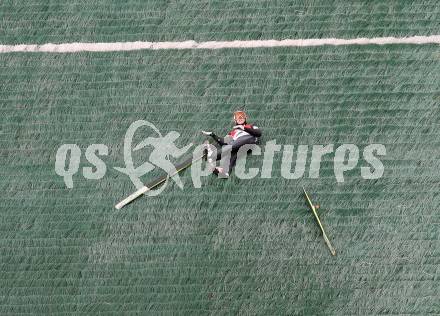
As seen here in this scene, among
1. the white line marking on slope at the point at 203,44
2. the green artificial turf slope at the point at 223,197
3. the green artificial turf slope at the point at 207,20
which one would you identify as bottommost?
the green artificial turf slope at the point at 223,197

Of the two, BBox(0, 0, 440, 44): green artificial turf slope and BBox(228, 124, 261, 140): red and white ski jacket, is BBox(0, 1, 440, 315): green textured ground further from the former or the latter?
BBox(228, 124, 261, 140): red and white ski jacket

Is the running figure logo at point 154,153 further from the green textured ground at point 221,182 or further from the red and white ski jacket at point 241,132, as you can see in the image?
the red and white ski jacket at point 241,132

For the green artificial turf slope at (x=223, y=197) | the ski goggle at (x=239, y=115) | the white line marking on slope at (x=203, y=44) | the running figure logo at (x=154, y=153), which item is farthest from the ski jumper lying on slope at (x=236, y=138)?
the white line marking on slope at (x=203, y=44)

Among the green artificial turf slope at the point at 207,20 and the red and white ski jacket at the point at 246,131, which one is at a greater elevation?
the green artificial turf slope at the point at 207,20

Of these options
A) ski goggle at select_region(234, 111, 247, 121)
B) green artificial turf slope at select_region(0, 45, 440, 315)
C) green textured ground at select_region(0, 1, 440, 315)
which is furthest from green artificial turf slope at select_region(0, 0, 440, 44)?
ski goggle at select_region(234, 111, 247, 121)

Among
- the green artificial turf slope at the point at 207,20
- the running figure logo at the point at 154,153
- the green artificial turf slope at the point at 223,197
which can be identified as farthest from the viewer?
the green artificial turf slope at the point at 207,20

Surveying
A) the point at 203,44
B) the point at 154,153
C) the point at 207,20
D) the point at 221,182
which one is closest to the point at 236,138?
the point at 221,182
